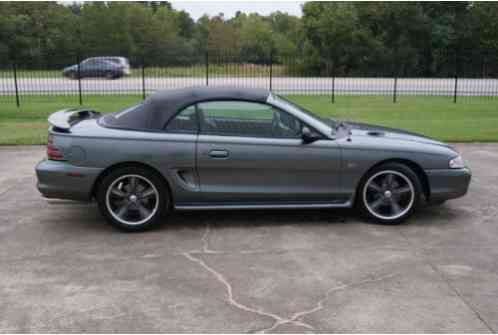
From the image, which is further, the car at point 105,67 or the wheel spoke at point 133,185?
the car at point 105,67

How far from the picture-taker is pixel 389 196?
5.72 m

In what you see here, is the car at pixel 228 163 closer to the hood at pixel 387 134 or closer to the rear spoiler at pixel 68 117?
the rear spoiler at pixel 68 117

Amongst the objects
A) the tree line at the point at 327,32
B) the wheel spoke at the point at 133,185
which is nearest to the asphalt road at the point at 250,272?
the wheel spoke at the point at 133,185

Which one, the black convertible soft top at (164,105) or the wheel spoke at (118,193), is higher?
the black convertible soft top at (164,105)

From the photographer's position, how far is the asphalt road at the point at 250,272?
368 centimetres

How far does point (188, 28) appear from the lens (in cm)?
7362

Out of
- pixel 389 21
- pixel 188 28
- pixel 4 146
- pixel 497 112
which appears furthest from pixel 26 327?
pixel 188 28

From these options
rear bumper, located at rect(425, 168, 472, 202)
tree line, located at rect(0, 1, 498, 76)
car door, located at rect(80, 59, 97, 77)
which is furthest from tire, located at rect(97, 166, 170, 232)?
tree line, located at rect(0, 1, 498, 76)

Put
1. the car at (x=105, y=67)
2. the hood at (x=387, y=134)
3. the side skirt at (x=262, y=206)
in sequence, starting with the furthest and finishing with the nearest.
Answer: the car at (x=105, y=67) → the hood at (x=387, y=134) → the side skirt at (x=262, y=206)

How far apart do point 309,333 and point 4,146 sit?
8632 mm

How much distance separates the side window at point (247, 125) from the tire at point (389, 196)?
0.98m

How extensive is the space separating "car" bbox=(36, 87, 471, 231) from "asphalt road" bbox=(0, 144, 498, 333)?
309 mm

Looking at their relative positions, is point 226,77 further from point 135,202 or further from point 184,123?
point 135,202

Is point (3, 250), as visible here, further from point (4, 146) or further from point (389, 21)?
point (389, 21)
